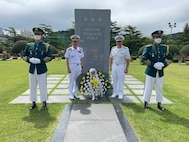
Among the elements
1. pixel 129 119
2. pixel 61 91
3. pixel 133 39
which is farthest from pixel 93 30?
pixel 133 39

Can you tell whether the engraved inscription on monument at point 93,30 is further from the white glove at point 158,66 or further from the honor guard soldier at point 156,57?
the white glove at point 158,66

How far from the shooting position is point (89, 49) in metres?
5.71

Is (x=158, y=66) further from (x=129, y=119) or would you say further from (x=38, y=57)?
(x=38, y=57)

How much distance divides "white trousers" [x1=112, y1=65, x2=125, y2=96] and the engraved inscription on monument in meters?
0.93

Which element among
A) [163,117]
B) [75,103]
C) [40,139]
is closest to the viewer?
[40,139]

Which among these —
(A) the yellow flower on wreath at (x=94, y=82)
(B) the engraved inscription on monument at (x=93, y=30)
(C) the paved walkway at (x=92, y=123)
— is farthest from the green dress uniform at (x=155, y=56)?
(B) the engraved inscription on monument at (x=93, y=30)

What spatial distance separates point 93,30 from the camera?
5633mm

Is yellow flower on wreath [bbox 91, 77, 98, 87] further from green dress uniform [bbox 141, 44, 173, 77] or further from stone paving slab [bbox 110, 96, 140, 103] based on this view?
green dress uniform [bbox 141, 44, 173, 77]

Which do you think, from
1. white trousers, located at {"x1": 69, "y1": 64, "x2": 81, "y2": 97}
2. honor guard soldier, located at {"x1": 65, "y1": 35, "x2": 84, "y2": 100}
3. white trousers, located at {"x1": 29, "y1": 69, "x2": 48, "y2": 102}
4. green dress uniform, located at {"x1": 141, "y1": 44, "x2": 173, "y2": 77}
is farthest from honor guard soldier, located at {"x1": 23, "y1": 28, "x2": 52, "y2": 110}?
green dress uniform, located at {"x1": 141, "y1": 44, "x2": 173, "y2": 77}

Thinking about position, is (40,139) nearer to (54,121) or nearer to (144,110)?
(54,121)

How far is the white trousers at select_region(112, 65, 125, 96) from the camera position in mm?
4961

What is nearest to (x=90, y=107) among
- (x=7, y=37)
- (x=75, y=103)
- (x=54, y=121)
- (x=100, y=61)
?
(x=75, y=103)

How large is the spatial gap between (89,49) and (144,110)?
2.33 meters

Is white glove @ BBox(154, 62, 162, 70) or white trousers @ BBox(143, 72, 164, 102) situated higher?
white glove @ BBox(154, 62, 162, 70)
